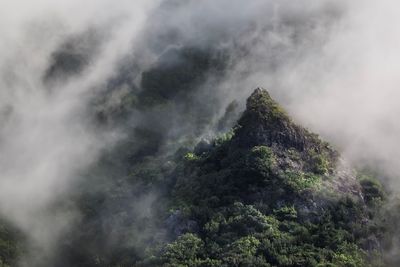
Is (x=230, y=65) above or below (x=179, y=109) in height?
above

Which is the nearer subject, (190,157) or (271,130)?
(271,130)

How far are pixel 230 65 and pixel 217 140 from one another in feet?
151

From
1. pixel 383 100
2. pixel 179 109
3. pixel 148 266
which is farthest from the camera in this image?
pixel 179 109

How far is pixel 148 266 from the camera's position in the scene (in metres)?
122

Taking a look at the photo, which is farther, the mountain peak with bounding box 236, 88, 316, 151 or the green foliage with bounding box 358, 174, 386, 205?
the mountain peak with bounding box 236, 88, 316, 151

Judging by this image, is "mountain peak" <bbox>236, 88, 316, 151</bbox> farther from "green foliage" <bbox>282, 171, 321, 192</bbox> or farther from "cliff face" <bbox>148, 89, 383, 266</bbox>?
"green foliage" <bbox>282, 171, 321, 192</bbox>

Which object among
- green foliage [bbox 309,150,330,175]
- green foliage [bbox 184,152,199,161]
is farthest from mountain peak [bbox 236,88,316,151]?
green foliage [bbox 184,152,199,161]

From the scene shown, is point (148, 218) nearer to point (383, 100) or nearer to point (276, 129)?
point (276, 129)

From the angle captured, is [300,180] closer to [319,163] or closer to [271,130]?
[319,163]

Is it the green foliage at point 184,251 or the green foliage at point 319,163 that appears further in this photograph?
the green foliage at point 319,163

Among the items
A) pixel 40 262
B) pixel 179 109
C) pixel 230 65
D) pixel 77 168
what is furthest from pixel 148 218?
pixel 230 65

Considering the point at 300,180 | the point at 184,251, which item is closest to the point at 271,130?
the point at 300,180

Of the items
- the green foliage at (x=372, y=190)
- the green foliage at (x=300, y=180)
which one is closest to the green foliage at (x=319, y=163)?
the green foliage at (x=300, y=180)

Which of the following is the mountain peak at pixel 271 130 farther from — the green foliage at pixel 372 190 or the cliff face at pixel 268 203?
the green foliage at pixel 372 190
